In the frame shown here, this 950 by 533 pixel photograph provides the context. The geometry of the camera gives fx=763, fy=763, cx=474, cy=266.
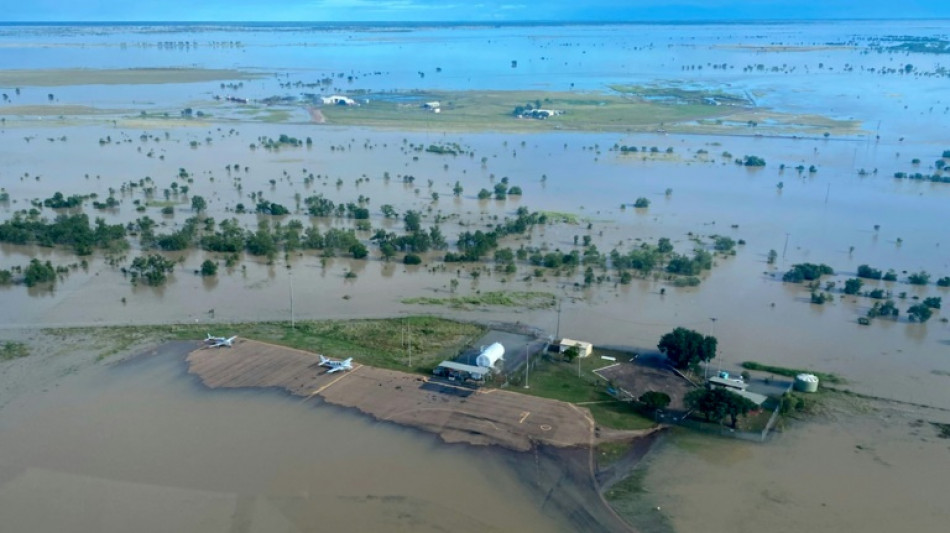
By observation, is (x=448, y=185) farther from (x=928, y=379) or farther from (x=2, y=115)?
(x=2, y=115)

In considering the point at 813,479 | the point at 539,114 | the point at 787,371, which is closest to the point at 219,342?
the point at 813,479

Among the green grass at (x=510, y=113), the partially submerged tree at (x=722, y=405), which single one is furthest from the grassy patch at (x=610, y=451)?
the green grass at (x=510, y=113)

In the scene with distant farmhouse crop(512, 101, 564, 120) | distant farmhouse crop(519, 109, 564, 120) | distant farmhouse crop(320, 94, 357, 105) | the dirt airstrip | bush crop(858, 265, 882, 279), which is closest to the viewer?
the dirt airstrip

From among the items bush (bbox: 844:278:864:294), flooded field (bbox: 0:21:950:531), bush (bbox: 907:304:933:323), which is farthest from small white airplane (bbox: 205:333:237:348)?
bush (bbox: 907:304:933:323)

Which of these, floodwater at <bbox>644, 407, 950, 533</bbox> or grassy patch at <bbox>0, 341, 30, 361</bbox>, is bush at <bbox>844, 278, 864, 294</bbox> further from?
grassy patch at <bbox>0, 341, 30, 361</bbox>

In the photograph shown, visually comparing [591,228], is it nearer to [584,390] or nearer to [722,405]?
[584,390]

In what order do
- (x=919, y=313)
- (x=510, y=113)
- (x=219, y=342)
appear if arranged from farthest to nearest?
(x=510, y=113)
(x=919, y=313)
(x=219, y=342)
